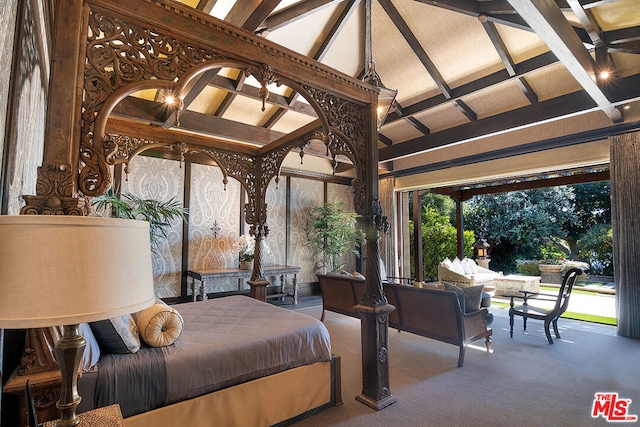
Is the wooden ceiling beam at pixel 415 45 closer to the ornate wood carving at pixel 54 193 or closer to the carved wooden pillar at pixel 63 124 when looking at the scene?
the carved wooden pillar at pixel 63 124

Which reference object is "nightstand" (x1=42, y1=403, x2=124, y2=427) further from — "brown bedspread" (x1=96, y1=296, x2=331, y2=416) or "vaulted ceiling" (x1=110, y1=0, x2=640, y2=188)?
"vaulted ceiling" (x1=110, y1=0, x2=640, y2=188)

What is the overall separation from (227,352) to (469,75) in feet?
15.4

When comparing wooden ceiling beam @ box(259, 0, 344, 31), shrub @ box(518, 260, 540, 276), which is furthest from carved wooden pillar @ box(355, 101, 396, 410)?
shrub @ box(518, 260, 540, 276)

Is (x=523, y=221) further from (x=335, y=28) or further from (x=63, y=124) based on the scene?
(x=63, y=124)

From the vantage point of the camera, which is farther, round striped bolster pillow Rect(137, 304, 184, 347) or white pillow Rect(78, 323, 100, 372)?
round striped bolster pillow Rect(137, 304, 184, 347)

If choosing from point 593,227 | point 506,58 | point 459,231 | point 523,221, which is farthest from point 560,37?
point 593,227

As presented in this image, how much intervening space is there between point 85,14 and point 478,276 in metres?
7.97

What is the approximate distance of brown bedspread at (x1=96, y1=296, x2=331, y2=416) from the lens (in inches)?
70.2

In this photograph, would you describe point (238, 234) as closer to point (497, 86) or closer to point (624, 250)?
point (497, 86)

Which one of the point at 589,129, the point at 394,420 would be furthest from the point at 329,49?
the point at 394,420

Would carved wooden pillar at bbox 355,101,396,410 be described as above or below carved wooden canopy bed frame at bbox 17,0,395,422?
below

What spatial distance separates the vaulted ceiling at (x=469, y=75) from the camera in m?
3.13

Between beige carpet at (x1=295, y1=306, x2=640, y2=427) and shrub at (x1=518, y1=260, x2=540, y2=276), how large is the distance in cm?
628

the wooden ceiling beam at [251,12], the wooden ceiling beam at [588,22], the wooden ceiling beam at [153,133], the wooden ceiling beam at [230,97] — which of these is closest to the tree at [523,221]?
the wooden ceiling beam at [588,22]
